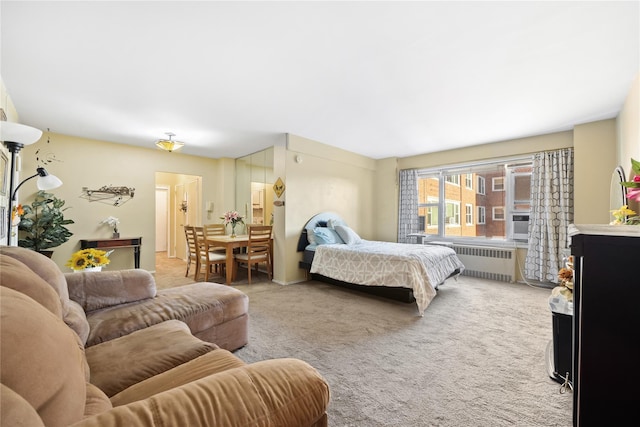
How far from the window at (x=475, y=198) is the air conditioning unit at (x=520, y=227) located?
0.06 meters

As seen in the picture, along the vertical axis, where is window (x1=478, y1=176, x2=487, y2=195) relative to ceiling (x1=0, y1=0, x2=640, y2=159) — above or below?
below

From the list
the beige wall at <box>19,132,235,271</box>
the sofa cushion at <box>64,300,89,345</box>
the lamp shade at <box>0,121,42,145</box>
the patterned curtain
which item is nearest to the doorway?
the beige wall at <box>19,132,235,271</box>

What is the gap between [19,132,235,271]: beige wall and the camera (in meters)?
4.35

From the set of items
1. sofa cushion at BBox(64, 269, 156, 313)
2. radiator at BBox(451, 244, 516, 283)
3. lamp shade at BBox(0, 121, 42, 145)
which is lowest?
radiator at BBox(451, 244, 516, 283)

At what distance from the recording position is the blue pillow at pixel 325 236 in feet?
14.5

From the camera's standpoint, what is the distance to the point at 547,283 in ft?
13.8

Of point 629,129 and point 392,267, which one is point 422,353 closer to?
point 392,267

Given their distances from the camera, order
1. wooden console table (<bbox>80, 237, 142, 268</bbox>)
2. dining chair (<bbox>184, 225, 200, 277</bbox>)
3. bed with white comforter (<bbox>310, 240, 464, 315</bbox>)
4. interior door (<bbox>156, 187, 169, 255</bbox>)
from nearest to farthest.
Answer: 1. bed with white comforter (<bbox>310, 240, 464, 315</bbox>)
2. wooden console table (<bbox>80, 237, 142, 268</bbox>)
3. dining chair (<bbox>184, 225, 200, 277</bbox>)
4. interior door (<bbox>156, 187, 169, 255</bbox>)

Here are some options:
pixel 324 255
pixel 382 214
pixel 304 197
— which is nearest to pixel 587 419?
pixel 324 255

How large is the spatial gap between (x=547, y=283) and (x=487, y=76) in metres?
3.52

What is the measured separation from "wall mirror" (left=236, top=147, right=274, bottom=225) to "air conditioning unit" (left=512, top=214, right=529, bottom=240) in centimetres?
440

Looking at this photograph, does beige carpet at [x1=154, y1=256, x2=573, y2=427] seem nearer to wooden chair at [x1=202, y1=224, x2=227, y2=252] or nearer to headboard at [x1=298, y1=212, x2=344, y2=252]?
headboard at [x1=298, y1=212, x2=344, y2=252]

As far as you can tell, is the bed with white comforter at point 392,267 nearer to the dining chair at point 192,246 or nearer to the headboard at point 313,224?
the headboard at point 313,224

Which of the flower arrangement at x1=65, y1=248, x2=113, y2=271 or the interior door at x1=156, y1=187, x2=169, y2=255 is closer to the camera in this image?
the flower arrangement at x1=65, y1=248, x2=113, y2=271
